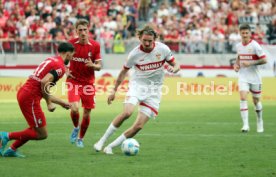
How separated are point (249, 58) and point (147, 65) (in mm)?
5382

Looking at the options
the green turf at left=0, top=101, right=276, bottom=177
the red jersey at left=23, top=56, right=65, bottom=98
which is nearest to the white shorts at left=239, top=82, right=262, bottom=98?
the green turf at left=0, top=101, right=276, bottom=177

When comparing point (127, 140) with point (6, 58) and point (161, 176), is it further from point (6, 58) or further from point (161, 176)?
point (6, 58)

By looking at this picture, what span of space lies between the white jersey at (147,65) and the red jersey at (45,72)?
153 cm

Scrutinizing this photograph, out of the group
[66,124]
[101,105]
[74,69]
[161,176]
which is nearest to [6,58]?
[101,105]

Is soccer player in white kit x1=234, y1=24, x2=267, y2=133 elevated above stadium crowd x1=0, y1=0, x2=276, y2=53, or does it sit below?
above

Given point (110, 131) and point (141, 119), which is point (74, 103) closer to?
point (110, 131)

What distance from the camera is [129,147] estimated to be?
12.8 meters

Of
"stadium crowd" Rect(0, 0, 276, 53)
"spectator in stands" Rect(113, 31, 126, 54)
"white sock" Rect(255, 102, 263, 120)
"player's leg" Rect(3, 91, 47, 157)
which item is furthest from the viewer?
"stadium crowd" Rect(0, 0, 276, 53)

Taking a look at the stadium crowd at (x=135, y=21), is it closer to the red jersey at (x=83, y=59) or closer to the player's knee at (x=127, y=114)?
the red jersey at (x=83, y=59)

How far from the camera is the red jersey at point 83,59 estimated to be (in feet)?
49.1

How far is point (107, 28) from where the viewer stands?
109 feet

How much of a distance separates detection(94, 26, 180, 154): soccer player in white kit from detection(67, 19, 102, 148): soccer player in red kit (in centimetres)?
164

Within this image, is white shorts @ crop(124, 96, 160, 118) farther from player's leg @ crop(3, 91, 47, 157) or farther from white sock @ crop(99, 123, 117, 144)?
player's leg @ crop(3, 91, 47, 157)

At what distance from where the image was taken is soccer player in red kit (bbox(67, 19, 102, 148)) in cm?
1483
